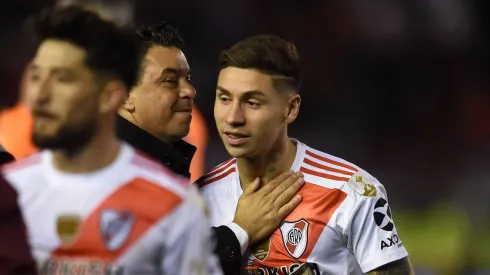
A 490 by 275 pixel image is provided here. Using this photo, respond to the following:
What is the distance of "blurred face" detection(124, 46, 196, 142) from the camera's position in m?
3.56

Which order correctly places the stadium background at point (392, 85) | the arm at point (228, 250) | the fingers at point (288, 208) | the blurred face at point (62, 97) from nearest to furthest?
the blurred face at point (62, 97) < the arm at point (228, 250) < the fingers at point (288, 208) < the stadium background at point (392, 85)

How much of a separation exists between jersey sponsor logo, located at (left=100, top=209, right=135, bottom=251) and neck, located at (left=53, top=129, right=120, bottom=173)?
0.12 meters

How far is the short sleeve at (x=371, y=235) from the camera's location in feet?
11.0

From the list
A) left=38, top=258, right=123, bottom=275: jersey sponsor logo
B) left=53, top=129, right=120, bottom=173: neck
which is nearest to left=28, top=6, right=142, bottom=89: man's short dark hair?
left=53, top=129, right=120, bottom=173: neck

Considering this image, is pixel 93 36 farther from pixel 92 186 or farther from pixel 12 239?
pixel 12 239

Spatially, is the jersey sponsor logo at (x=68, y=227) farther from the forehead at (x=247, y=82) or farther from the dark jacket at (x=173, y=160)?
the forehead at (x=247, y=82)

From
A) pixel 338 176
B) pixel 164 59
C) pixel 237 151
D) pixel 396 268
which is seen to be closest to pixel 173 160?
pixel 237 151

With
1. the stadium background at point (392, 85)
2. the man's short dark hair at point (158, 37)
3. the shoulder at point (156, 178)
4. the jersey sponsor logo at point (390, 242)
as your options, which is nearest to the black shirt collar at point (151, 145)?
the man's short dark hair at point (158, 37)

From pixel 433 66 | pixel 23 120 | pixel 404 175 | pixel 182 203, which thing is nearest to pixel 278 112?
pixel 182 203

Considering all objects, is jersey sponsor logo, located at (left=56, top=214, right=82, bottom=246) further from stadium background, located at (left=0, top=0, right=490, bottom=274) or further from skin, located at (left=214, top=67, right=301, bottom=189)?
stadium background, located at (left=0, top=0, right=490, bottom=274)

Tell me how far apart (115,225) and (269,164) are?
1.32m

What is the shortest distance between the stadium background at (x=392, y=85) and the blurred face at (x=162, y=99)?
12.7 feet

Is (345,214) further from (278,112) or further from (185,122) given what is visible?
(185,122)

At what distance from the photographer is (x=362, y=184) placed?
3436 mm
